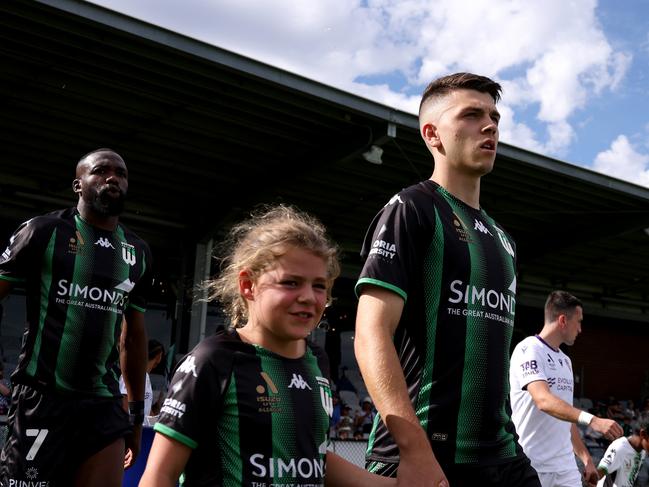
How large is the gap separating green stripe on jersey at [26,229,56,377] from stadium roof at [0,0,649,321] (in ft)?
18.3

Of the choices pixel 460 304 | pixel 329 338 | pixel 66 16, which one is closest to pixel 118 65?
pixel 66 16

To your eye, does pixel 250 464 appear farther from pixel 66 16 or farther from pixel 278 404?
pixel 66 16

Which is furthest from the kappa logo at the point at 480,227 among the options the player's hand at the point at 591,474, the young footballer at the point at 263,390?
the player's hand at the point at 591,474

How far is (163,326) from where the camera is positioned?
21.8m

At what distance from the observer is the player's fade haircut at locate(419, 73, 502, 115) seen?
3.25m

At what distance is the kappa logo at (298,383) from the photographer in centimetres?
265

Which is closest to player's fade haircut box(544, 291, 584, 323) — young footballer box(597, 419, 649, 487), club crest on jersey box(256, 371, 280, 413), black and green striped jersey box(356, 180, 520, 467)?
young footballer box(597, 419, 649, 487)

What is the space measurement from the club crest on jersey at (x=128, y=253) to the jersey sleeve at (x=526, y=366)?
308 cm

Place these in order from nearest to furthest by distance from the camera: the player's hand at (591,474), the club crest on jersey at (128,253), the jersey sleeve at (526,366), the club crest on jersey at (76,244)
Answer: the club crest on jersey at (76,244) < the club crest on jersey at (128,253) < the jersey sleeve at (526,366) < the player's hand at (591,474)

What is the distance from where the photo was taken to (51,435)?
4168mm

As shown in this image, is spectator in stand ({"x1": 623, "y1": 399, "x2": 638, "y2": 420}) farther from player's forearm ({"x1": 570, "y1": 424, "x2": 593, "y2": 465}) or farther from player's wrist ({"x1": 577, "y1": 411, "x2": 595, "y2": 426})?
player's wrist ({"x1": 577, "y1": 411, "x2": 595, "y2": 426})

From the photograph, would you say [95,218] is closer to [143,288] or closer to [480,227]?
[143,288]

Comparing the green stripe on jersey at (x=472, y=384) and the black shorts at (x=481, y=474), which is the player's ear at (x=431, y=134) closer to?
the green stripe on jersey at (x=472, y=384)

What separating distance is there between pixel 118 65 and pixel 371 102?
3.61 meters
